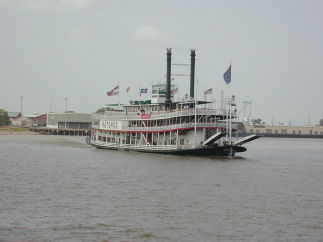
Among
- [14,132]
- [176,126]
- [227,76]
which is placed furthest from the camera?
[14,132]

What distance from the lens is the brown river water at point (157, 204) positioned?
2088 centimetres

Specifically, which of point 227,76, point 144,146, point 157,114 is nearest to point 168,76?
point 157,114

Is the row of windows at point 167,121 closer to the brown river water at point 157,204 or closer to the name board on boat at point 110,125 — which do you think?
the name board on boat at point 110,125

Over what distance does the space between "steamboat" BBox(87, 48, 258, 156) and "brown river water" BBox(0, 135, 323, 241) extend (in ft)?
35.7

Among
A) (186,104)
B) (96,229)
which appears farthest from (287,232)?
(186,104)

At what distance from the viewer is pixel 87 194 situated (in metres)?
29.5

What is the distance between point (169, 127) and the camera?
191 feet

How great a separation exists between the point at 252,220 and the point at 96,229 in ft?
24.5

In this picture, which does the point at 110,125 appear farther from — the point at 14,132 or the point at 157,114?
the point at 14,132

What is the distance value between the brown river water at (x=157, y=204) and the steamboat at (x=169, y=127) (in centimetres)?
1089

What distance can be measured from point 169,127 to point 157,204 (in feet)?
103

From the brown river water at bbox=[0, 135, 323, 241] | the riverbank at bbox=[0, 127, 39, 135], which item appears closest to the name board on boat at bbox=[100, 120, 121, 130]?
the brown river water at bbox=[0, 135, 323, 241]

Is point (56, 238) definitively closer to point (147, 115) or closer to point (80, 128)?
point (147, 115)

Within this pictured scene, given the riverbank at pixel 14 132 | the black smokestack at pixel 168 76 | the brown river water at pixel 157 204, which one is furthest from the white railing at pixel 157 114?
the riverbank at pixel 14 132
